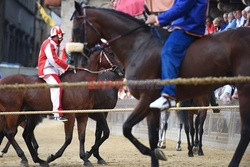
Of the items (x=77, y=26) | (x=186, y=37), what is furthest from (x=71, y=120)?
(x=186, y=37)

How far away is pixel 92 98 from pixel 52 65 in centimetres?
104

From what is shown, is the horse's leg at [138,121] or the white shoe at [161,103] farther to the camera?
the horse's leg at [138,121]

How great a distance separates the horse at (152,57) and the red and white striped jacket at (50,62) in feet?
11.0

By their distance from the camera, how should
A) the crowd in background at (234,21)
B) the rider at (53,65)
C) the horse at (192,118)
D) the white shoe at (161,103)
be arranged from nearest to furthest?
the white shoe at (161,103), the rider at (53,65), the horse at (192,118), the crowd in background at (234,21)

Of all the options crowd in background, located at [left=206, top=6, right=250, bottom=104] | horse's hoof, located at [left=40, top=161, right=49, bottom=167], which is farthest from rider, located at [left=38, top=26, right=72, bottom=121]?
crowd in background, located at [left=206, top=6, right=250, bottom=104]

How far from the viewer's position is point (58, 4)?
3700 centimetres

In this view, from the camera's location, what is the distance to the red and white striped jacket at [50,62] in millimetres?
12812

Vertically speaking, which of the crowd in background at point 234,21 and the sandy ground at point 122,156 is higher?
the crowd in background at point 234,21

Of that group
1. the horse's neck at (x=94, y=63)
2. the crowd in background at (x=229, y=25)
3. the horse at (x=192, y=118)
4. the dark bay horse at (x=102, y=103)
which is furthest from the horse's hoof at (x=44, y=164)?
the crowd in background at (x=229, y=25)

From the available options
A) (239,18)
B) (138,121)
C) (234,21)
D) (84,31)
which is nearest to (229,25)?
(234,21)

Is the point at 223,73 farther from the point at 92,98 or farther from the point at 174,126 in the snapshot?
the point at 174,126

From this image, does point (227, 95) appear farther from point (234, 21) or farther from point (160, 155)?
point (160, 155)

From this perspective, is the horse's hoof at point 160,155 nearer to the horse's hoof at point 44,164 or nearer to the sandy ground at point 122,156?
the sandy ground at point 122,156

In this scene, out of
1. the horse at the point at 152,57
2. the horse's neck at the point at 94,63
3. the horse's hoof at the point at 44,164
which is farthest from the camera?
the horse's neck at the point at 94,63
